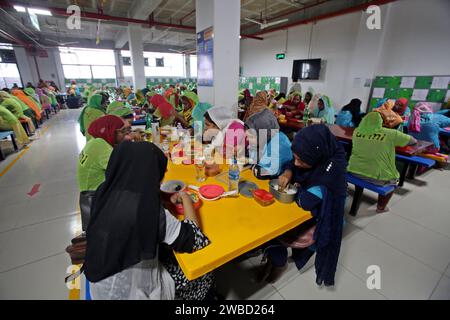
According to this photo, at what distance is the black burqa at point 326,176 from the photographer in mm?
1409

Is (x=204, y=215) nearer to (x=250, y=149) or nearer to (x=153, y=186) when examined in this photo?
(x=153, y=186)

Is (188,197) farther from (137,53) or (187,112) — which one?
(137,53)

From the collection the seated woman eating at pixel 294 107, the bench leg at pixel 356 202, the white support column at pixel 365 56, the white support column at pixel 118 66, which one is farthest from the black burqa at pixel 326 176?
the white support column at pixel 118 66

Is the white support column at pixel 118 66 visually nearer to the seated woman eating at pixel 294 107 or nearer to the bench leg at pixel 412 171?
the seated woman eating at pixel 294 107

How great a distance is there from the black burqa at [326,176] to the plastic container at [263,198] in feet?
0.99

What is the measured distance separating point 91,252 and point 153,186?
0.40 metres

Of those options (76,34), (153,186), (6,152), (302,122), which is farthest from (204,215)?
(76,34)

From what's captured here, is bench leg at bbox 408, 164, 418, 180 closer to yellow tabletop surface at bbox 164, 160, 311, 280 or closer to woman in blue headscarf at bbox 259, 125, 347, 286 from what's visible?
woman in blue headscarf at bbox 259, 125, 347, 286

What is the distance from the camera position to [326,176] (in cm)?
142

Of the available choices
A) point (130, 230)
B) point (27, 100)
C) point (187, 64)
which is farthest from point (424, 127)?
point (187, 64)

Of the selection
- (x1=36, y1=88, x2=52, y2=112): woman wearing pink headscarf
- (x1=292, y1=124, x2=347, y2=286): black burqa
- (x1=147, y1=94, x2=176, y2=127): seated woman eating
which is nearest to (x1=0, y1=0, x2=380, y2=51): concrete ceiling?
(x1=36, y1=88, x2=52, y2=112): woman wearing pink headscarf

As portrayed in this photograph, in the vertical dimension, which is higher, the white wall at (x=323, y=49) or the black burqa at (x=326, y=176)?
the white wall at (x=323, y=49)

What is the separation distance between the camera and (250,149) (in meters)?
2.30

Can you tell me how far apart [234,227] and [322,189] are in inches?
25.9
